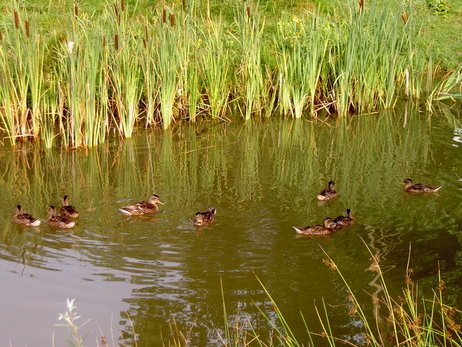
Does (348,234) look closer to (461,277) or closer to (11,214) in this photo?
(461,277)

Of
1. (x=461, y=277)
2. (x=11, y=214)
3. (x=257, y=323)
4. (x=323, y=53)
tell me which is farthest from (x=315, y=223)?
(x=323, y=53)

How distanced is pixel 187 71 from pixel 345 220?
5.35 m

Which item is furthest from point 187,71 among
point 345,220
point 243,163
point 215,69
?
point 345,220

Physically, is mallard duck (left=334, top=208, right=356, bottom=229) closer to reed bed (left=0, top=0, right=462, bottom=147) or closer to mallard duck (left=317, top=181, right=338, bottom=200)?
mallard duck (left=317, top=181, right=338, bottom=200)

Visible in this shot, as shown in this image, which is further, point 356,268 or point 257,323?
point 356,268

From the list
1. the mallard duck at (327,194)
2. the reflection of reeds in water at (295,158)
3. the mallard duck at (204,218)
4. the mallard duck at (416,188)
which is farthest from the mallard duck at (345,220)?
the mallard duck at (204,218)

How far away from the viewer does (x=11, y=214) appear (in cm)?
935

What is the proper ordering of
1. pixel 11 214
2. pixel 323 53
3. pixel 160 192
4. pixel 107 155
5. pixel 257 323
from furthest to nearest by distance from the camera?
pixel 323 53 → pixel 107 155 → pixel 160 192 → pixel 11 214 → pixel 257 323

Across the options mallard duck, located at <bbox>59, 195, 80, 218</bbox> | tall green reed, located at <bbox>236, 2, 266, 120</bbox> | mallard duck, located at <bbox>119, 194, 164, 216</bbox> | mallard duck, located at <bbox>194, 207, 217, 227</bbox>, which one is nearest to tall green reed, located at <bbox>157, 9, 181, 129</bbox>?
tall green reed, located at <bbox>236, 2, 266, 120</bbox>

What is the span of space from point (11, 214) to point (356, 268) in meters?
4.02

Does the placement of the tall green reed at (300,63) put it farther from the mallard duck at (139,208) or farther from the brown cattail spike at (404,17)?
the mallard duck at (139,208)

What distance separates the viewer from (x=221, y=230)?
869 cm

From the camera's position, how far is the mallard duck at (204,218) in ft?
28.4

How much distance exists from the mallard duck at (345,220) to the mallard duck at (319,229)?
0.09m
